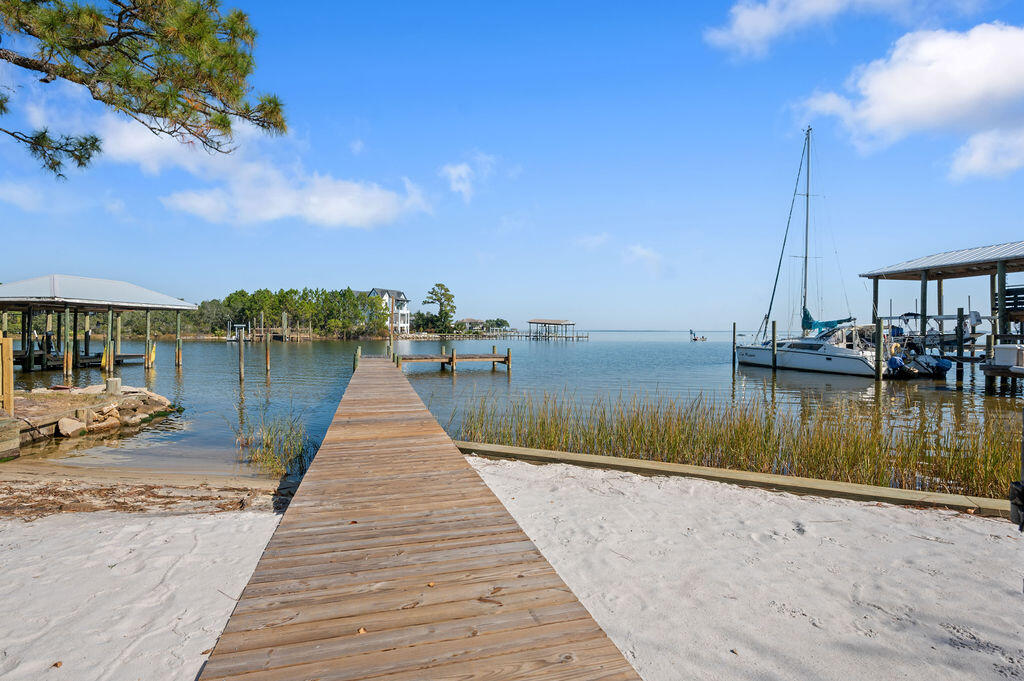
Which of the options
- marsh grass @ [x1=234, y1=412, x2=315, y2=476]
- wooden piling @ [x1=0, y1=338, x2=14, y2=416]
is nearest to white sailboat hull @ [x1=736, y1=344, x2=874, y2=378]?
marsh grass @ [x1=234, y1=412, x2=315, y2=476]

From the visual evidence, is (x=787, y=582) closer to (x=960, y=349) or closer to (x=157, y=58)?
(x=157, y=58)

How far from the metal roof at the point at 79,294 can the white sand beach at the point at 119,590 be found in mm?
18816

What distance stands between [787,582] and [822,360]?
84.8 feet

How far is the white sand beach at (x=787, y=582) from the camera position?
259 cm

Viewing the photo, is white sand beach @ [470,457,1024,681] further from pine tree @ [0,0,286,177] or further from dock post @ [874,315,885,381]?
dock post @ [874,315,885,381]

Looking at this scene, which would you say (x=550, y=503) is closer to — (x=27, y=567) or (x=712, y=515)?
(x=712, y=515)

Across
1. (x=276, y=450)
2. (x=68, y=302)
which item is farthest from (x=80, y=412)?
(x=68, y=302)

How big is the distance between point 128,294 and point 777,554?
26.8m

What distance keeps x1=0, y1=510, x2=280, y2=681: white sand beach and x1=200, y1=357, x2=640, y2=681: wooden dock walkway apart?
67 cm

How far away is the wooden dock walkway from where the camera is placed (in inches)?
72.0

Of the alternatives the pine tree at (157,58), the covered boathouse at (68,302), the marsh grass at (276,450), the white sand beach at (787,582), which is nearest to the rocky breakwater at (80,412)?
the marsh grass at (276,450)

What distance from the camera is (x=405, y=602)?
7.42 feet

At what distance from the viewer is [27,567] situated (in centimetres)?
362

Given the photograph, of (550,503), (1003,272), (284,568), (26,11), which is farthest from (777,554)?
(1003,272)
